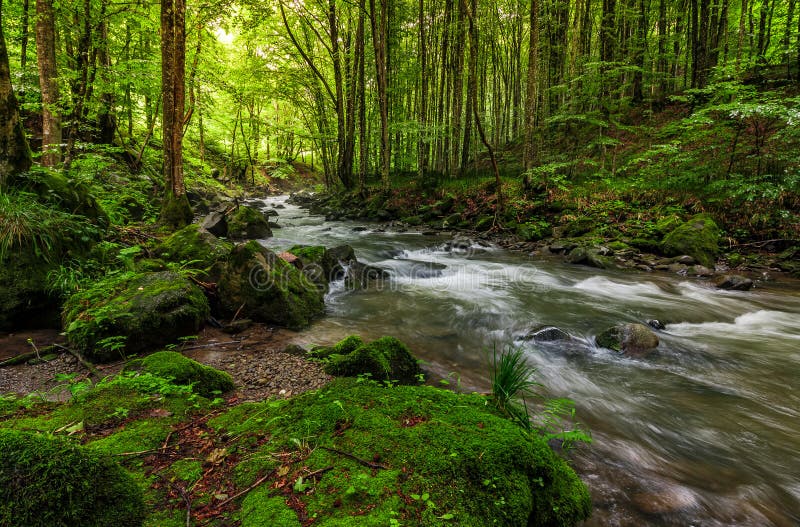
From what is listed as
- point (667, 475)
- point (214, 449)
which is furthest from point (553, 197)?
point (214, 449)

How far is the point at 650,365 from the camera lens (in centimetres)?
535

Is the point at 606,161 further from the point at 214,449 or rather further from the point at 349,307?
the point at 214,449

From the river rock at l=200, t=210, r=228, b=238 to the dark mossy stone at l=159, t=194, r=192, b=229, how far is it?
5.17ft

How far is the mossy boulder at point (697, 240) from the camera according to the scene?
396 inches

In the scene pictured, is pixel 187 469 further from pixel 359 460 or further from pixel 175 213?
pixel 175 213

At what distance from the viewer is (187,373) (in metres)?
3.33

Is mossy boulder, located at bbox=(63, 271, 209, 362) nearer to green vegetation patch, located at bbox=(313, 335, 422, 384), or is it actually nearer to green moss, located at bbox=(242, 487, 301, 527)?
green vegetation patch, located at bbox=(313, 335, 422, 384)

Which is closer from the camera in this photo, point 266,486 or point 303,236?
point 266,486

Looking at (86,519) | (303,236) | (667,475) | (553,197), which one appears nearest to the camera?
(86,519)

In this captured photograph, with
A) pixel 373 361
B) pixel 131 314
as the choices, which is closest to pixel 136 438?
pixel 373 361

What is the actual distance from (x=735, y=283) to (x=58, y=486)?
38.3ft

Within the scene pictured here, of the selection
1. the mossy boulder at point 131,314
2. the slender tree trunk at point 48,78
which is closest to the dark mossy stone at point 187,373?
the mossy boulder at point 131,314

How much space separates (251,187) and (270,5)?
26.3m

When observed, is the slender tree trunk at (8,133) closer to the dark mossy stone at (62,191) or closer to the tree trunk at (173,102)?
the dark mossy stone at (62,191)
